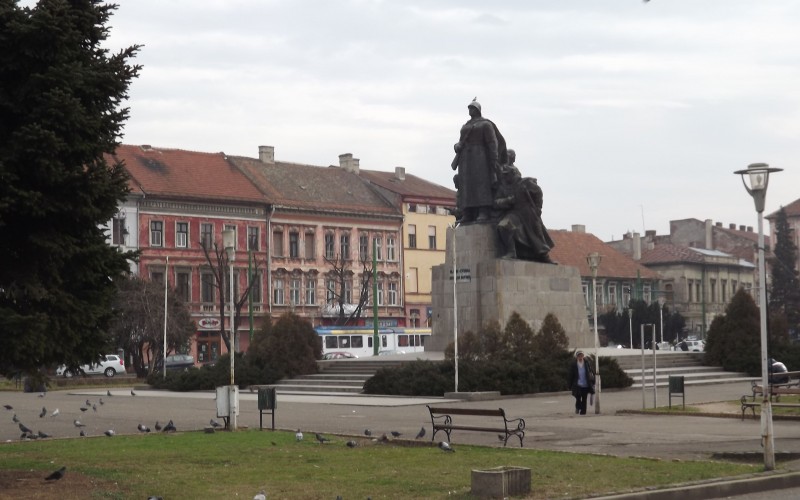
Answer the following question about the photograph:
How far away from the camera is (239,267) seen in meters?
84.1

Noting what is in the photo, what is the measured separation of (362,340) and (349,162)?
26.9 m

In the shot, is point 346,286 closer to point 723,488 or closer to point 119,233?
point 119,233

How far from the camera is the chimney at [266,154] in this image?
9094 centimetres

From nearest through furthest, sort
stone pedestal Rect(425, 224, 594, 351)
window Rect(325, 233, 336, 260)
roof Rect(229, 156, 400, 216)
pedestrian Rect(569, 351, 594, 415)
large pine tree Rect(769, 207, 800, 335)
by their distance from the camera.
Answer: pedestrian Rect(569, 351, 594, 415), stone pedestal Rect(425, 224, 594, 351), roof Rect(229, 156, 400, 216), window Rect(325, 233, 336, 260), large pine tree Rect(769, 207, 800, 335)

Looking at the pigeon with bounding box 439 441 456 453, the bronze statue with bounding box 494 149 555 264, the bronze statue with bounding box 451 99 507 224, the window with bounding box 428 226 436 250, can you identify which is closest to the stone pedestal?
the bronze statue with bounding box 494 149 555 264

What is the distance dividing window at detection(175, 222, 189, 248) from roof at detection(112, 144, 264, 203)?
1.89 m

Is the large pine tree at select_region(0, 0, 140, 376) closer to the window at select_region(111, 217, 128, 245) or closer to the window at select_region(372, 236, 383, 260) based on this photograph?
the window at select_region(111, 217, 128, 245)

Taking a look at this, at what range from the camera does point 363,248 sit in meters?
91.1

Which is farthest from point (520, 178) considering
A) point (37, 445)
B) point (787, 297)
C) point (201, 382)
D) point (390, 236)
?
point (787, 297)

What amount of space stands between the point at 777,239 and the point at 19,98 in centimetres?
10609

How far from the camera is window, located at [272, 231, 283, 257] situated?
86250 millimetres

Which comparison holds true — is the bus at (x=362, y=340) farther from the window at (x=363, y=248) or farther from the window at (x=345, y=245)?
the window at (x=363, y=248)

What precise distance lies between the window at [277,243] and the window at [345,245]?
16.3 ft

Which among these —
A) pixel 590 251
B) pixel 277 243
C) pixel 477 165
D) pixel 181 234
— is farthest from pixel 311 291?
pixel 477 165
